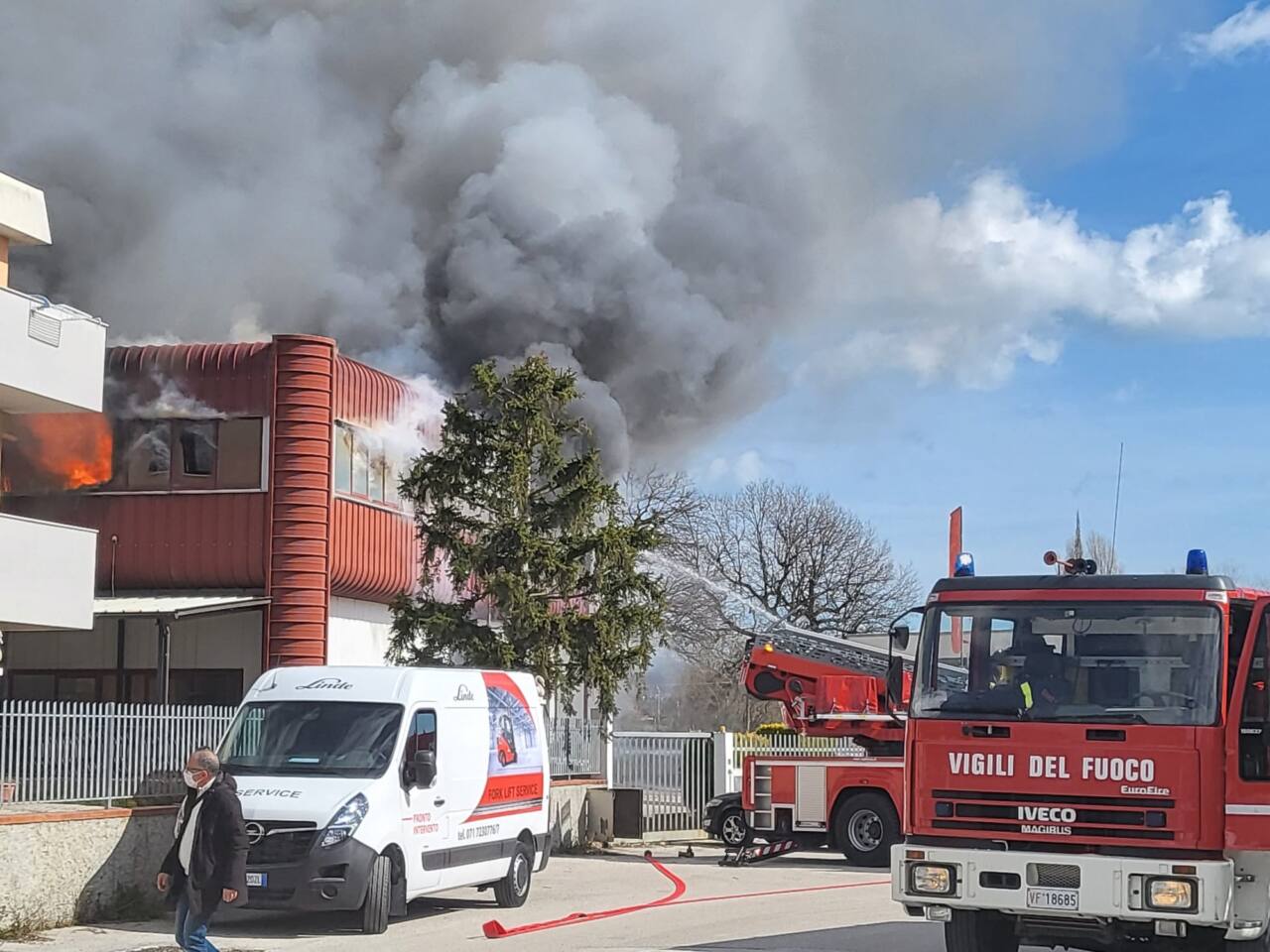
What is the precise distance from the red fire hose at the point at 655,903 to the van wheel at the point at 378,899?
828 mm

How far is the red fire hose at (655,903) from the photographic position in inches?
546

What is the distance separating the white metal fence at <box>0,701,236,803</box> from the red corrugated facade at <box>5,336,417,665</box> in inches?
382

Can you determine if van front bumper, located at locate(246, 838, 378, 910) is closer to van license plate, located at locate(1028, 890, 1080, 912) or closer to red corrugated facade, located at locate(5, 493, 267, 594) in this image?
van license plate, located at locate(1028, 890, 1080, 912)

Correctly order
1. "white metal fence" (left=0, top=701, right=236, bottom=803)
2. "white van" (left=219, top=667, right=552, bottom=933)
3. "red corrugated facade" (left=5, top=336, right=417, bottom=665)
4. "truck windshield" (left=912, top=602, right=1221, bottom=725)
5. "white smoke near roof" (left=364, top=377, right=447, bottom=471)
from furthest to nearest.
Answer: "white smoke near roof" (left=364, top=377, right=447, bottom=471)
"red corrugated facade" (left=5, top=336, right=417, bottom=665)
"white metal fence" (left=0, top=701, right=236, bottom=803)
"white van" (left=219, top=667, right=552, bottom=933)
"truck windshield" (left=912, top=602, right=1221, bottom=725)

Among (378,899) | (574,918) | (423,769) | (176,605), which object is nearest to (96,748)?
(423,769)

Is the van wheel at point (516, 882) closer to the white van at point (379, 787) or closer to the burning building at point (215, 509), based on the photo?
the white van at point (379, 787)

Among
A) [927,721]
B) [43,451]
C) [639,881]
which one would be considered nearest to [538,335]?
[43,451]

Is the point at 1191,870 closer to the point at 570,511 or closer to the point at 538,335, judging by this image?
the point at 570,511

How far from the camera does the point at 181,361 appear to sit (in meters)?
28.4

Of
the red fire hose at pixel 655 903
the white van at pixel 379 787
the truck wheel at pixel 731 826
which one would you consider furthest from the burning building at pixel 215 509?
the white van at pixel 379 787

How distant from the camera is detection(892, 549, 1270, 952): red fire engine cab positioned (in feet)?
31.6

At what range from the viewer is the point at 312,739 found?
14.7 metres

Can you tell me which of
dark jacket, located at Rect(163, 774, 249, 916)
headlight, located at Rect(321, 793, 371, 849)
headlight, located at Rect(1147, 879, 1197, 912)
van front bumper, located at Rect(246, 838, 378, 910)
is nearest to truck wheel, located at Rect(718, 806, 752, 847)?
headlight, located at Rect(321, 793, 371, 849)

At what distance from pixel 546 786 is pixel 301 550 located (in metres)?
11.2
